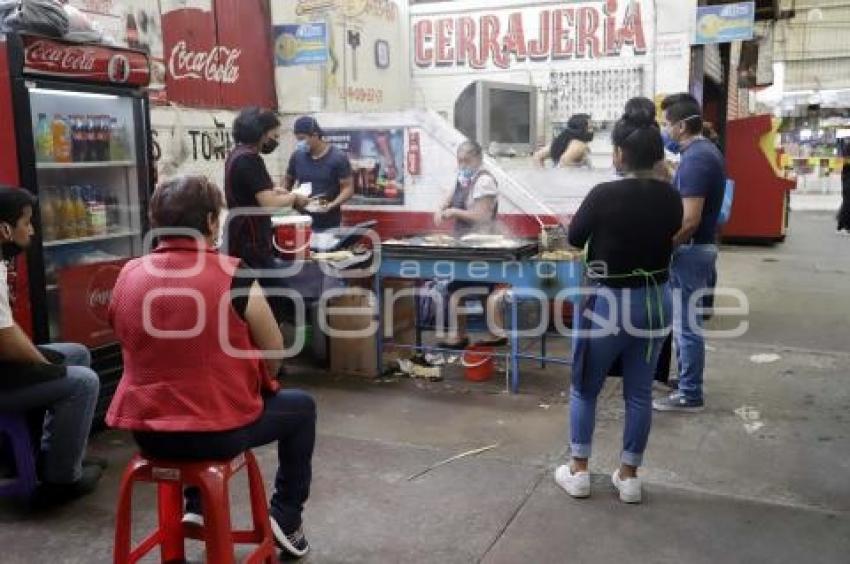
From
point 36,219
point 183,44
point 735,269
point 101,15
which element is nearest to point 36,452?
point 36,219

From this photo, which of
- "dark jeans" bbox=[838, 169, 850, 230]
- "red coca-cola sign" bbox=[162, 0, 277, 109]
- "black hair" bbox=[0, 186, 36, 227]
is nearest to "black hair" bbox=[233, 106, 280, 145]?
"black hair" bbox=[0, 186, 36, 227]

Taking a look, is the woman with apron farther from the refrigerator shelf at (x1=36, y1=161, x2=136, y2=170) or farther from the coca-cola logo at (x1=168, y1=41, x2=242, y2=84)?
the coca-cola logo at (x1=168, y1=41, x2=242, y2=84)

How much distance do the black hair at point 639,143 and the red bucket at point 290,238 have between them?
2511 millimetres

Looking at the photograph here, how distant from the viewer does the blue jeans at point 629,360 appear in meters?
3.50

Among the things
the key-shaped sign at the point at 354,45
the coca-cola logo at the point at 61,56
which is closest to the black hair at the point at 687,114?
the coca-cola logo at the point at 61,56

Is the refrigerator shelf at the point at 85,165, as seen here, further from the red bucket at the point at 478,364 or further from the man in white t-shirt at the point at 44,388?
the red bucket at the point at 478,364

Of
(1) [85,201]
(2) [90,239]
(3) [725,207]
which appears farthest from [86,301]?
(3) [725,207]

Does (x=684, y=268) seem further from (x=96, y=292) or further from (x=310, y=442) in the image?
(x=96, y=292)

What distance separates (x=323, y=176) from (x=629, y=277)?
10.2ft

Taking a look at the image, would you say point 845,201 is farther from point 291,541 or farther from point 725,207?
point 291,541

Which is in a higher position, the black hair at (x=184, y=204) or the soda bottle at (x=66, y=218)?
the black hair at (x=184, y=204)

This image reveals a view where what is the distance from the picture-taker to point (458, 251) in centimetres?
511

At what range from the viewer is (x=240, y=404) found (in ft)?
8.39

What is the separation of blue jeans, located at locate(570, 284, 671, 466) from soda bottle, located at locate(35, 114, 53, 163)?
3.15m
